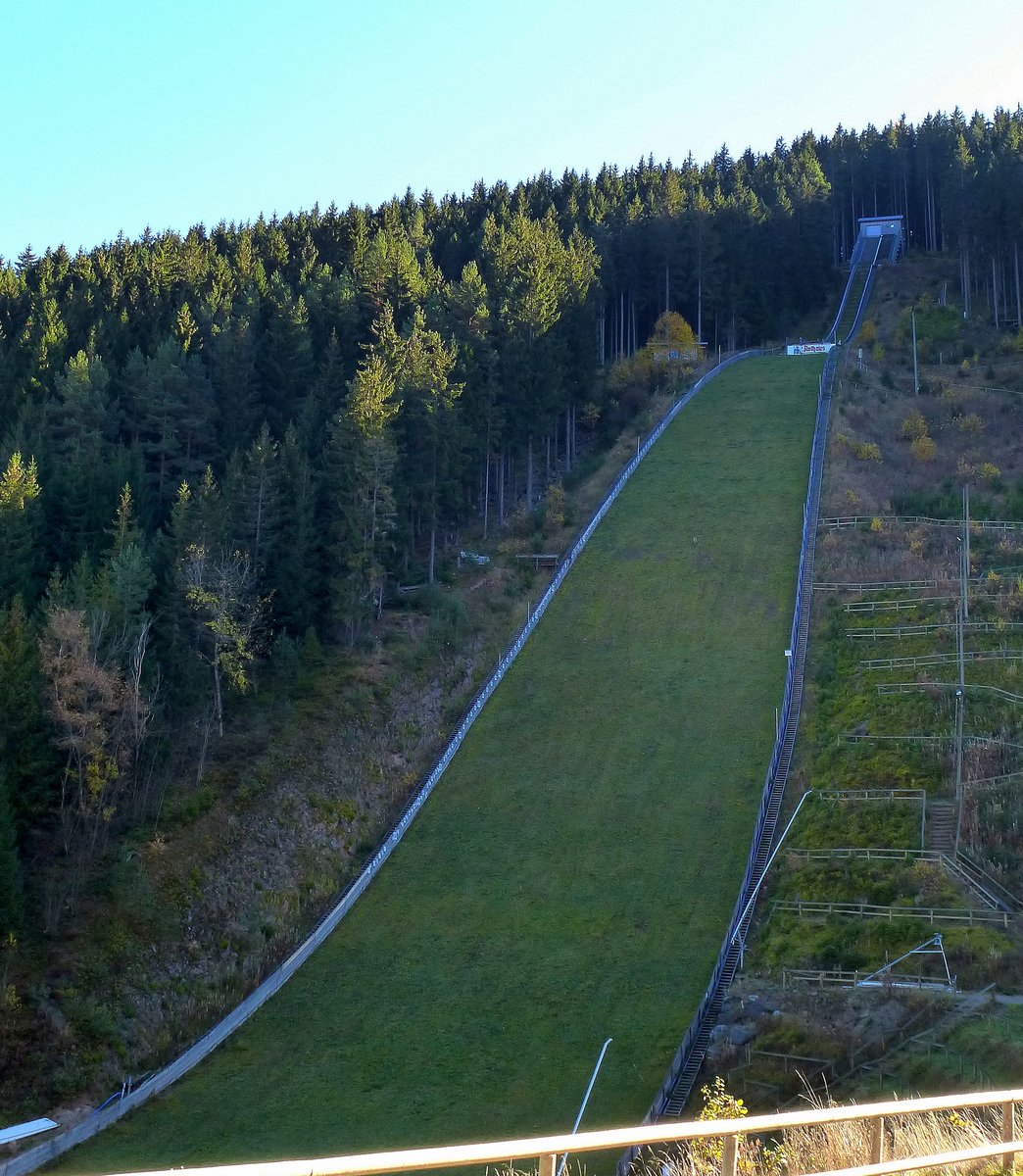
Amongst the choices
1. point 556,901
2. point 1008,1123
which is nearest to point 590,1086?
point 556,901

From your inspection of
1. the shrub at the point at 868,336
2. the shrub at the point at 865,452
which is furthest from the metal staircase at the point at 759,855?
the shrub at the point at 868,336

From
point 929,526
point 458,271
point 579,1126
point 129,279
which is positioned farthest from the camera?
point 458,271

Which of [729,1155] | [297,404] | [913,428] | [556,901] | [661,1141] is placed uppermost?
[297,404]

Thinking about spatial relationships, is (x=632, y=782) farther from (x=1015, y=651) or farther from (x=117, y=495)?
(x=117, y=495)

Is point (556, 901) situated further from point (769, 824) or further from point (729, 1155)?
point (729, 1155)

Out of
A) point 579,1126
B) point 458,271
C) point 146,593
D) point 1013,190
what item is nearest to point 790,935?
point 579,1126

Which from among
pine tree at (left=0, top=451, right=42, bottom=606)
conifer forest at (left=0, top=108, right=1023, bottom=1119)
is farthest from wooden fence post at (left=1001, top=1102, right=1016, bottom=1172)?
pine tree at (left=0, top=451, right=42, bottom=606)

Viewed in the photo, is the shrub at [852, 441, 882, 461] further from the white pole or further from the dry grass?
the dry grass

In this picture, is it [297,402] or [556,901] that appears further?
[297,402]
